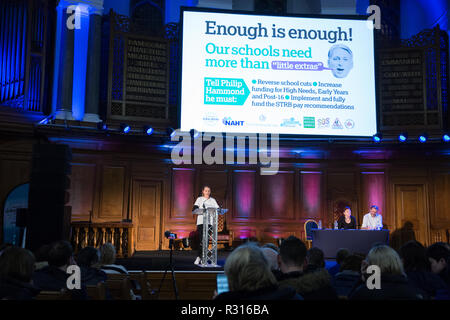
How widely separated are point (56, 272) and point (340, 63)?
932cm

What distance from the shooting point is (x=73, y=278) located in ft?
10.7

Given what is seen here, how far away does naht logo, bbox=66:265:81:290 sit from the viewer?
3.10 m

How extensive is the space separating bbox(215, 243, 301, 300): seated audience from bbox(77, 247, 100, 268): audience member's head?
1964 mm

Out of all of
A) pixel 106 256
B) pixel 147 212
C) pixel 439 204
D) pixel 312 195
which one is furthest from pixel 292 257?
pixel 439 204

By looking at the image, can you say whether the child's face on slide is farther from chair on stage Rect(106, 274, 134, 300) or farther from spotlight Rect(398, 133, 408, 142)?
chair on stage Rect(106, 274, 134, 300)

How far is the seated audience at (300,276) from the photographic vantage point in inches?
108

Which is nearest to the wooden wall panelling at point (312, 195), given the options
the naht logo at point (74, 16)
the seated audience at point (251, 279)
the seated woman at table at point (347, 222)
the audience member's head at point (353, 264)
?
the seated woman at table at point (347, 222)

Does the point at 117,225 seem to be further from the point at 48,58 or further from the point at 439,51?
the point at 439,51

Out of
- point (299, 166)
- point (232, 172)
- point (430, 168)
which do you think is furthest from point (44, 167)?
point (430, 168)

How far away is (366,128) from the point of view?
11016 millimetres

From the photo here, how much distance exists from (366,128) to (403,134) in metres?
0.86

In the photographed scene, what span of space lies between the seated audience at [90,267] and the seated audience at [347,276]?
1.88 meters
